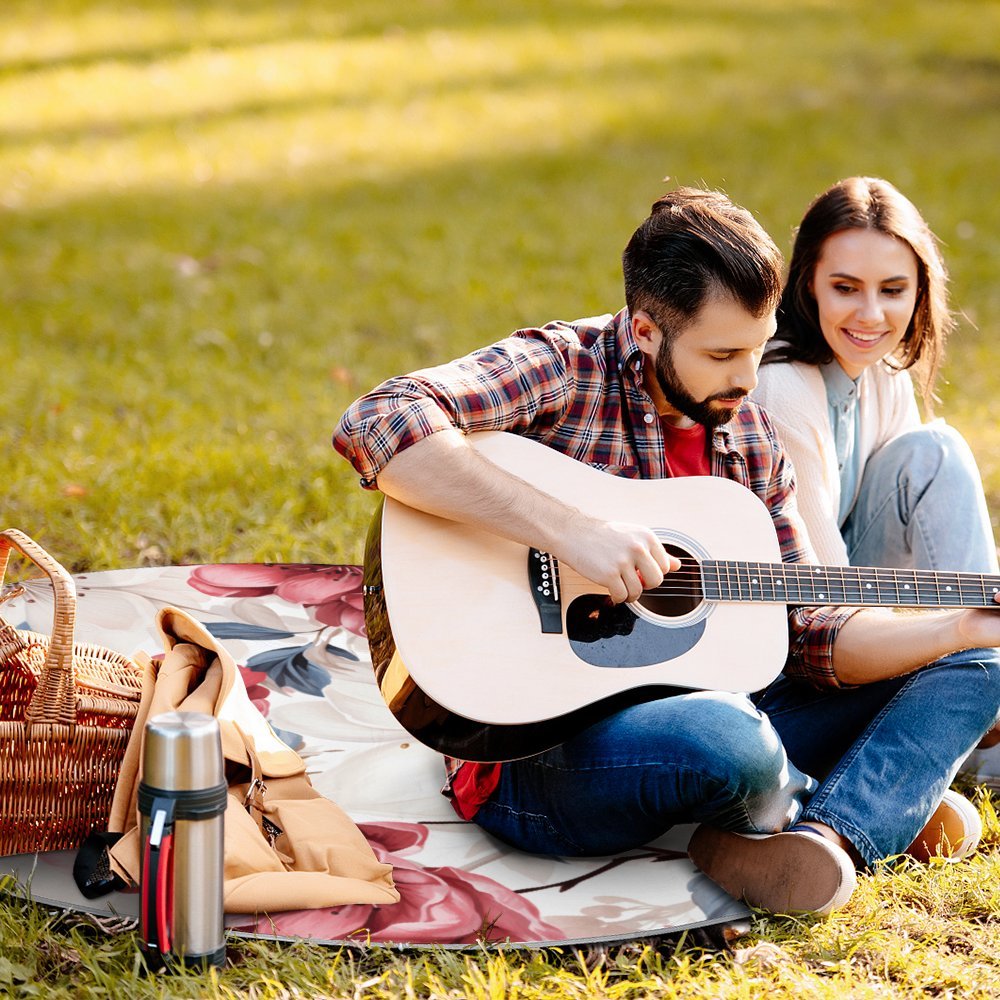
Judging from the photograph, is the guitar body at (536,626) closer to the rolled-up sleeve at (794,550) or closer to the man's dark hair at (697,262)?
the rolled-up sleeve at (794,550)

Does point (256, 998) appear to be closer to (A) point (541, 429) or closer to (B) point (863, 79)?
(A) point (541, 429)

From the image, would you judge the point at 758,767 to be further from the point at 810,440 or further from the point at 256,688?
the point at 256,688

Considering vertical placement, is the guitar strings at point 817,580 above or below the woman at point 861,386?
below

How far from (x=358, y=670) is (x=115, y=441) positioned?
189cm

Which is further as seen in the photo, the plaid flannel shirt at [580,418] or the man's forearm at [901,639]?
the man's forearm at [901,639]

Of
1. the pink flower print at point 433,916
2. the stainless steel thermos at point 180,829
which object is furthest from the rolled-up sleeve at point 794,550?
the stainless steel thermos at point 180,829

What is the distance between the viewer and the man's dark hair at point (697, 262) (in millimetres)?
2590

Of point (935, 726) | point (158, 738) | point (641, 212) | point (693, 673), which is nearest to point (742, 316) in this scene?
point (693, 673)

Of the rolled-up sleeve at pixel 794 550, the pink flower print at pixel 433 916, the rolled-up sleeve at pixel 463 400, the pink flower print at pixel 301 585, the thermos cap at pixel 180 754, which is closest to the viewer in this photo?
the thermos cap at pixel 180 754

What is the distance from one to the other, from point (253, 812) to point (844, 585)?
1246mm

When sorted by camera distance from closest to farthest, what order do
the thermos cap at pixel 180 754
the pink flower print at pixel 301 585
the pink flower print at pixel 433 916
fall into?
the thermos cap at pixel 180 754 < the pink flower print at pixel 433 916 < the pink flower print at pixel 301 585

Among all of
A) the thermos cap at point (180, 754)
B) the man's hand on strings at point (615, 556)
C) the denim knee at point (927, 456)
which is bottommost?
the thermos cap at point (180, 754)

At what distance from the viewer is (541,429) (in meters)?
2.77

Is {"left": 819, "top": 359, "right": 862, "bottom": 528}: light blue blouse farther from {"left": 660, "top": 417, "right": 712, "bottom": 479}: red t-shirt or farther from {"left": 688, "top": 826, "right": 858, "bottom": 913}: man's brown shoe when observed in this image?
{"left": 688, "top": 826, "right": 858, "bottom": 913}: man's brown shoe
